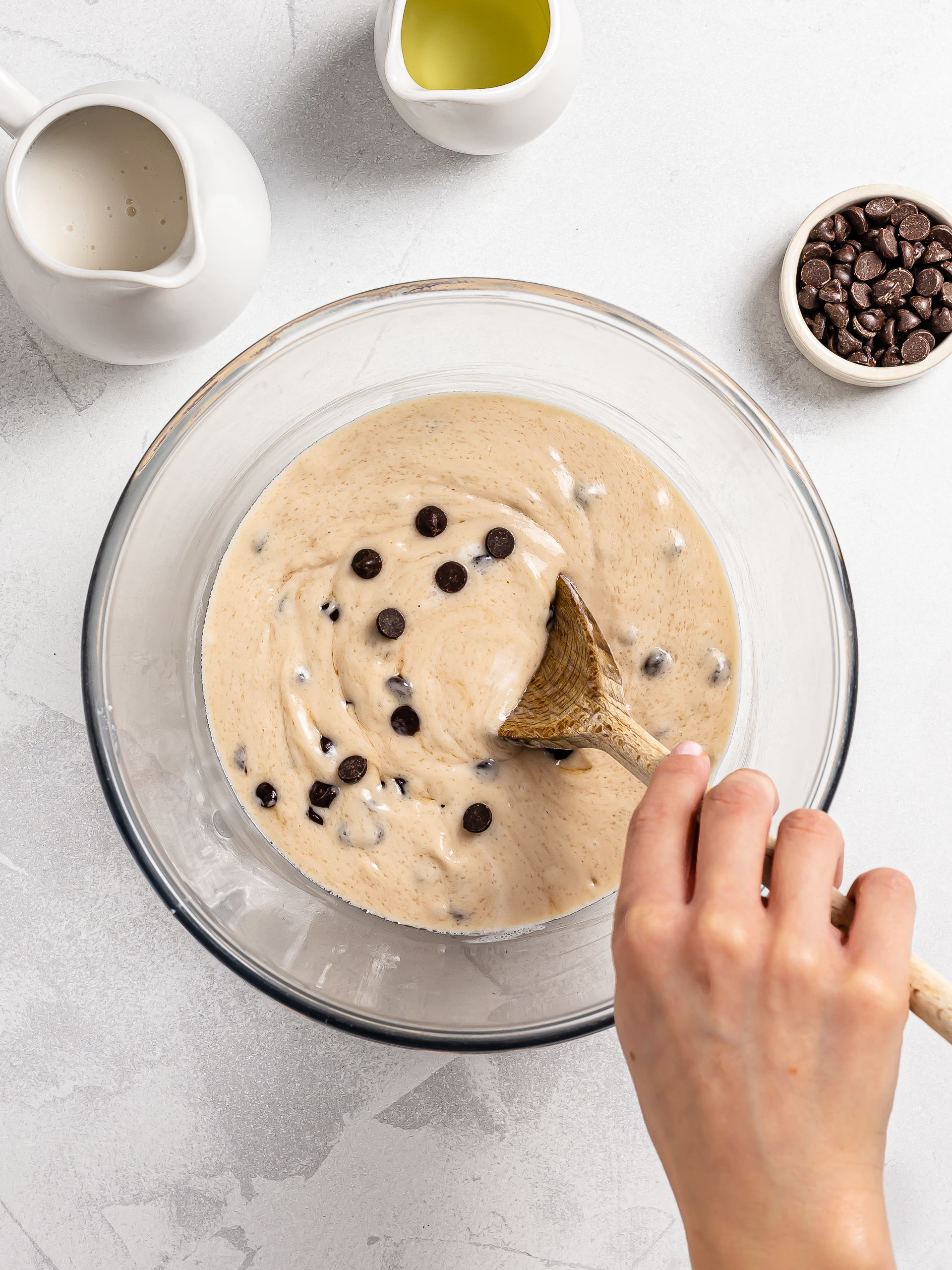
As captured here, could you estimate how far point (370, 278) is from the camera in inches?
59.8

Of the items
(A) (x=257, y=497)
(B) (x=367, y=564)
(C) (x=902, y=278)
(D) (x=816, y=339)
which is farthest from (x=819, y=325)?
(A) (x=257, y=497)

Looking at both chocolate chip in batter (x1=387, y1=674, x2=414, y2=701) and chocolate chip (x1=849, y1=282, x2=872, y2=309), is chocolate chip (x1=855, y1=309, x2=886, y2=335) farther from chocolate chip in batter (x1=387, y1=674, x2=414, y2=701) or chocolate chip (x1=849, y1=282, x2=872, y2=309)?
chocolate chip in batter (x1=387, y1=674, x2=414, y2=701)

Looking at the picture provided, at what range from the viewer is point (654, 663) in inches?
54.9

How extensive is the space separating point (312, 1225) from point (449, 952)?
0.53 m

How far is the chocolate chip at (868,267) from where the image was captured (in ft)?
4.89

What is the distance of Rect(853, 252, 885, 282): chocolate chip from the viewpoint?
149cm

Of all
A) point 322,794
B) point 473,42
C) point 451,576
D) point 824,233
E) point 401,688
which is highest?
point 473,42

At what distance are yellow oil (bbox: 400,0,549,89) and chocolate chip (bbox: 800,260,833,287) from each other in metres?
0.52

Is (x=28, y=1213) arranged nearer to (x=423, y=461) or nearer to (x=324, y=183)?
(x=423, y=461)

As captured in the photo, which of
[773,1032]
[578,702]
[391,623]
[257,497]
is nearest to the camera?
[773,1032]

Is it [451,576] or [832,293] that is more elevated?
[832,293]

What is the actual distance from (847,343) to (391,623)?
819mm

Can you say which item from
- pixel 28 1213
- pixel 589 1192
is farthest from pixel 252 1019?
pixel 589 1192

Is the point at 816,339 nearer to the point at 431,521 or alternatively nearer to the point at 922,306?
the point at 922,306
